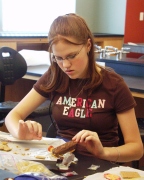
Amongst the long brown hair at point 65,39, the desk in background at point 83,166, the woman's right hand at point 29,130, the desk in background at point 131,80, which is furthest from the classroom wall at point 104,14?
the desk in background at point 83,166

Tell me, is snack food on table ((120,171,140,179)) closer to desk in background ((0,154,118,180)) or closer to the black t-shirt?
desk in background ((0,154,118,180))

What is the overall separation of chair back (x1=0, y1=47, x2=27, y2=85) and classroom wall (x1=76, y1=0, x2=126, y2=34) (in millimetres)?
2709

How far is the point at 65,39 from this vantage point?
127cm

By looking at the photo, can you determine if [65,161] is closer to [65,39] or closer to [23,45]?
[65,39]

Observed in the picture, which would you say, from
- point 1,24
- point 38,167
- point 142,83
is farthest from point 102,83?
point 1,24

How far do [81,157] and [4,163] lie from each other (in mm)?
252

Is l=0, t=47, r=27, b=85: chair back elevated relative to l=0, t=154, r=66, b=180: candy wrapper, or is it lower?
elevated

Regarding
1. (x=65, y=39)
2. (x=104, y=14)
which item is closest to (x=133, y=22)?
(x=104, y=14)

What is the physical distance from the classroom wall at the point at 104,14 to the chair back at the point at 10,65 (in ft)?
8.89

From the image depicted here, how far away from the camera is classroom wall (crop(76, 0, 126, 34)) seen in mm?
4797

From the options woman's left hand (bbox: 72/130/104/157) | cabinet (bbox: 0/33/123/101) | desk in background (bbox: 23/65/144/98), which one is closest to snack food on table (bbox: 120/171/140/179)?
woman's left hand (bbox: 72/130/104/157)

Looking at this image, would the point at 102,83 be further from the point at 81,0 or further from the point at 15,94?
the point at 81,0

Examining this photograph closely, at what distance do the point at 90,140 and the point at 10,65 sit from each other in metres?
1.18

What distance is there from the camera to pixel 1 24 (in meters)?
3.86
